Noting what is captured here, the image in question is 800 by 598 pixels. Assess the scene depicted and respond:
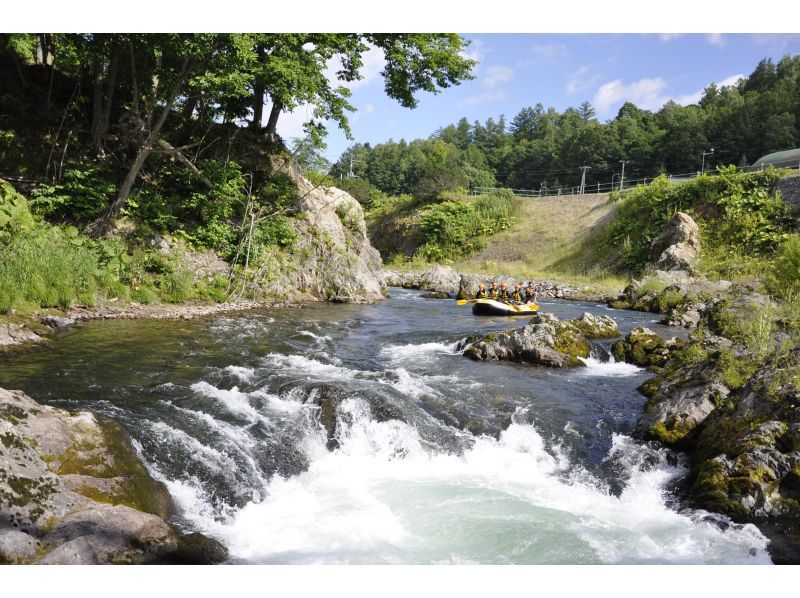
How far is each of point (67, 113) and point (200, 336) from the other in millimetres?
11330

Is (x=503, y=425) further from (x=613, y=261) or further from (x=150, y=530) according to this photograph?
(x=613, y=261)

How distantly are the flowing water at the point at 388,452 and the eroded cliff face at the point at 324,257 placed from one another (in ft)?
27.1

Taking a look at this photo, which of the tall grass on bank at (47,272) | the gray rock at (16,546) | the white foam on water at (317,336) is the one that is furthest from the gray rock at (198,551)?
the tall grass on bank at (47,272)

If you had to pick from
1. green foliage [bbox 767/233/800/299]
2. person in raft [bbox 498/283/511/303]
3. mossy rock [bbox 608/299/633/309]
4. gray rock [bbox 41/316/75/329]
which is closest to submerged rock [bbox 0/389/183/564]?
gray rock [bbox 41/316/75/329]

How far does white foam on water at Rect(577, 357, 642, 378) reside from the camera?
12.0 m

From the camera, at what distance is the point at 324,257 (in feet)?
72.3

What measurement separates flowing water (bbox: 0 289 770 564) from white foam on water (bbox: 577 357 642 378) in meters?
0.08

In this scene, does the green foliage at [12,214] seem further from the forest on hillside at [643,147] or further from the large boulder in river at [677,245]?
the large boulder in river at [677,245]

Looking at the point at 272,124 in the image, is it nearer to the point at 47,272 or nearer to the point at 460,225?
the point at 47,272

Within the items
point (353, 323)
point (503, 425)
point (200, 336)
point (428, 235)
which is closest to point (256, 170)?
point (353, 323)

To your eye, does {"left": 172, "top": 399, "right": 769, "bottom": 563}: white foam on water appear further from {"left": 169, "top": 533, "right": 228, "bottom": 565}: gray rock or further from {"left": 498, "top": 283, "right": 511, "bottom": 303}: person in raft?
{"left": 498, "top": 283, "right": 511, "bottom": 303}: person in raft

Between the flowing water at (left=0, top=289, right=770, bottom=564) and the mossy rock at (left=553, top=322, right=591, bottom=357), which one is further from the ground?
the mossy rock at (left=553, top=322, right=591, bottom=357)

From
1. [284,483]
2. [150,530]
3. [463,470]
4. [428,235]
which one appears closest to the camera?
[150,530]

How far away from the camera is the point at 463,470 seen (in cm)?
762
